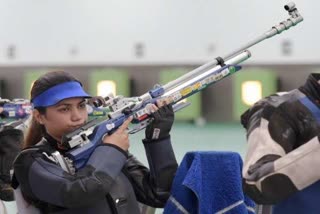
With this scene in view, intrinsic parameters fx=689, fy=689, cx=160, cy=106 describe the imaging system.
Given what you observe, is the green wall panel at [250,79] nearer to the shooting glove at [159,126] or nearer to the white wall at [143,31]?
the white wall at [143,31]

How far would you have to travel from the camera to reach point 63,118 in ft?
5.43

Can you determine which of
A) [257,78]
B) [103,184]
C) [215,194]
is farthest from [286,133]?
[257,78]

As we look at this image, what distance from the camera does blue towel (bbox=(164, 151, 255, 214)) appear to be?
176 cm

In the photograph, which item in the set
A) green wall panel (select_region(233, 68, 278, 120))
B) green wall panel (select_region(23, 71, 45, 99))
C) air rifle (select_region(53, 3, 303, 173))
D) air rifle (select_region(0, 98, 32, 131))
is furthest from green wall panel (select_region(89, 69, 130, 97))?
air rifle (select_region(53, 3, 303, 173))

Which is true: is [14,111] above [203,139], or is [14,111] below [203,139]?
above

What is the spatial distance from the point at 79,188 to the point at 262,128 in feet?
1.54

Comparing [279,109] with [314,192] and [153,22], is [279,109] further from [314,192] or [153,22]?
[153,22]

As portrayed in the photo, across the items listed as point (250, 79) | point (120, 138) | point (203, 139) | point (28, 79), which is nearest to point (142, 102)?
point (120, 138)

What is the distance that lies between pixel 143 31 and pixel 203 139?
1852 millimetres

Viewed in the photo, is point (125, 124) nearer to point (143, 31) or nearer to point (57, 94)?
point (57, 94)

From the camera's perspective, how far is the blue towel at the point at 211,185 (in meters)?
1.76

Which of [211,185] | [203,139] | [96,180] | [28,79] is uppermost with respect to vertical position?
[96,180]

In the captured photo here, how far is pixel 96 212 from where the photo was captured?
62.4 inches

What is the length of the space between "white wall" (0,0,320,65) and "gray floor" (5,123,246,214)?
0.76 meters
